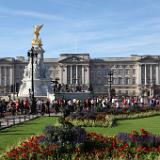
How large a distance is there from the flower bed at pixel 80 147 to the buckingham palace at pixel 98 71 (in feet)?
488

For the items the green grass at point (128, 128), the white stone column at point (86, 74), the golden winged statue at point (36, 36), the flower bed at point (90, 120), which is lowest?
the green grass at point (128, 128)

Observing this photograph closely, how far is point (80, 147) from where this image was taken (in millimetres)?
12812

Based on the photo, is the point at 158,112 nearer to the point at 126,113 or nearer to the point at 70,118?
the point at 126,113

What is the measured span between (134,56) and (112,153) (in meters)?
157

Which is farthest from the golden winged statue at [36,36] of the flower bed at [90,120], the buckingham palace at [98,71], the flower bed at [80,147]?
the buckingham palace at [98,71]

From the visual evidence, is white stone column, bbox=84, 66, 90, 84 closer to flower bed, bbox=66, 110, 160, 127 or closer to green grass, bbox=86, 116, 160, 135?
flower bed, bbox=66, 110, 160, 127

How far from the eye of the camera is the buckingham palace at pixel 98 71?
164m

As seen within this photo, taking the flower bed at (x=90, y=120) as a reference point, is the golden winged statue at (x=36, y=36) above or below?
above

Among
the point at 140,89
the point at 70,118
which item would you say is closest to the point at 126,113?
the point at 70,118

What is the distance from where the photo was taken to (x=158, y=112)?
35719 mm

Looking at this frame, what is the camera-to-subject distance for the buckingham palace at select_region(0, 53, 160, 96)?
164m

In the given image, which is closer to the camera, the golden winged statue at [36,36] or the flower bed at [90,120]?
the flower bed at [90,120]

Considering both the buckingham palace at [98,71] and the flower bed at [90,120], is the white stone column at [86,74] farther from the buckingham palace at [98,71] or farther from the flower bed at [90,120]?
the flower bed at [90,120]

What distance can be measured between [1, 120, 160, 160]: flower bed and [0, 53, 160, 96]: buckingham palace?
5860 inches
